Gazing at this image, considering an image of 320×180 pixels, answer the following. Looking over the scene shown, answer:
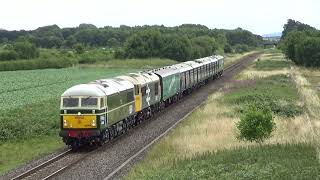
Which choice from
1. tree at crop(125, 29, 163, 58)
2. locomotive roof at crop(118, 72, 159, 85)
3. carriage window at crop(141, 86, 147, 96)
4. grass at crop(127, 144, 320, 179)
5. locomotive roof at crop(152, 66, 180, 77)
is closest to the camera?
grass at crop(127, 144, 320, 179)

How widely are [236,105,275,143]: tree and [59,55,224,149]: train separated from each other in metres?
6.77

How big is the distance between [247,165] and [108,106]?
10416 millimetres

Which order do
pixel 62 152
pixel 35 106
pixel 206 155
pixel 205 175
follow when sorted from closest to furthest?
pixel 205 175, pixel 206 155, pixel 62 152, pixel 35 106

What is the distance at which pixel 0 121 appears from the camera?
3052cm

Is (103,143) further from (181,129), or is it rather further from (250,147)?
(250,147)

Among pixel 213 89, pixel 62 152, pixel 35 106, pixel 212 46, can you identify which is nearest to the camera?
pixel 62 152

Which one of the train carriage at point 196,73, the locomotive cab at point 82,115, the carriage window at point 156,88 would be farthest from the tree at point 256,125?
the train carriage at point 196,73

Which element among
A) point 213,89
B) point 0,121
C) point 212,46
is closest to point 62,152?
point 0,121

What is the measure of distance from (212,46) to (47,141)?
12120 centimetres

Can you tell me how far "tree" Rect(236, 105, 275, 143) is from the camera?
23.7 meters

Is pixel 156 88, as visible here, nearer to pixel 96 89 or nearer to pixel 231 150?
pixel 96 89

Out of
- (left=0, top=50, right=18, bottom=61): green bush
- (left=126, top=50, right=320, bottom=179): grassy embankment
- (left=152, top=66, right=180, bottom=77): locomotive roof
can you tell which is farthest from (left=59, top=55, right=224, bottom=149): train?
(left=0, top=50, right=18, bottom=61): green bush

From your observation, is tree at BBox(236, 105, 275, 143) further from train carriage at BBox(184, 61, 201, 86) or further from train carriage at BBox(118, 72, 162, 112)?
train carriage at BBox(184, 61, 201, 86)

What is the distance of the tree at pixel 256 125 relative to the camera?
933 inches
